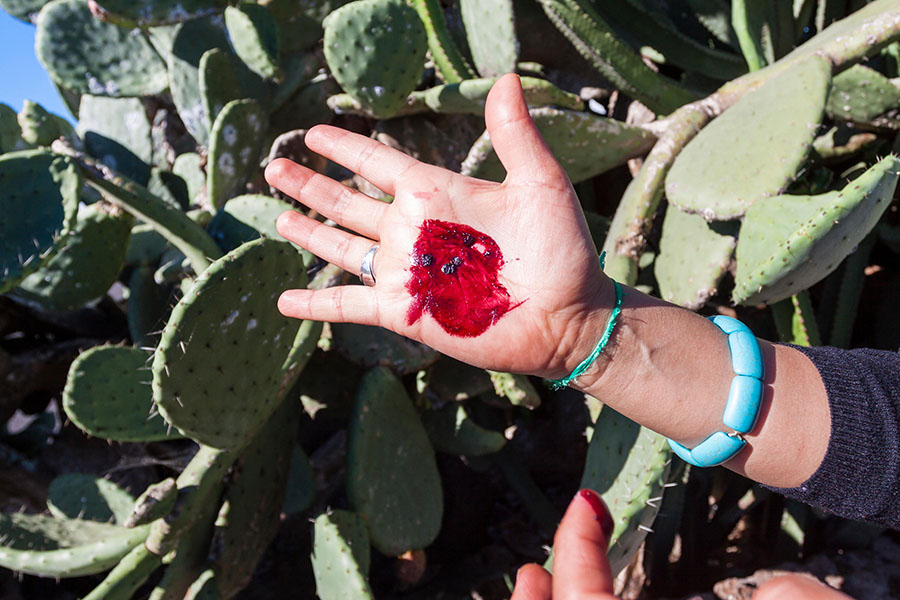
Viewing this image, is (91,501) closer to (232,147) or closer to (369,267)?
(232,147)

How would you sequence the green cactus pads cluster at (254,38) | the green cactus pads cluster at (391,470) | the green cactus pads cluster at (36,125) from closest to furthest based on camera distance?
the green cactus pads cluster at (391,470)
the green cactus pads cluster at (36,125)
the green cactus pads cluster at (254,38)

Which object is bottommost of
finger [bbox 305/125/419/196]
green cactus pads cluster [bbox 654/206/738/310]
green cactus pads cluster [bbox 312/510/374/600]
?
green cactus pads cluster [bbox 312/510/374/600]

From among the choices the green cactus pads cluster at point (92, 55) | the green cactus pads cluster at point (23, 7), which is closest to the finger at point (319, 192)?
the green cactus pads cluster at point (92, 55)

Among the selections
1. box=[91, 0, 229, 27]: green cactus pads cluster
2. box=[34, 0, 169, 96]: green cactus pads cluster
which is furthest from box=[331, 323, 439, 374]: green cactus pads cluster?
box=[34, 0, 169, 96]: green cactus pads cluster

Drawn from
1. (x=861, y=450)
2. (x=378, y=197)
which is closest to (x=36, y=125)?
(x=378, y=197)

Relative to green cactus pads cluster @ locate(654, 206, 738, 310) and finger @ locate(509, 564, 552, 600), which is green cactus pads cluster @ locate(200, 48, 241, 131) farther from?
finger @ locate(509, 564, 552, 600)

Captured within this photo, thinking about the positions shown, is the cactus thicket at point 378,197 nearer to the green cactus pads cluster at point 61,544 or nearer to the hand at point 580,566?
the green cactus pads cluster at point 61,544

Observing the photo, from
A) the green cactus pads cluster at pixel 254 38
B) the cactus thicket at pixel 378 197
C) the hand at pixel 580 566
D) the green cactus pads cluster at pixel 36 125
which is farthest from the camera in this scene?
the green cactus pads cluster at pixel 254 38

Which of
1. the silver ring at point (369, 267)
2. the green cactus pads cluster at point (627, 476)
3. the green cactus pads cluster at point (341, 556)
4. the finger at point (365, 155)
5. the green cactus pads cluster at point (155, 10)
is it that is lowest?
the green cactus pads cluster at point (341, 556)
